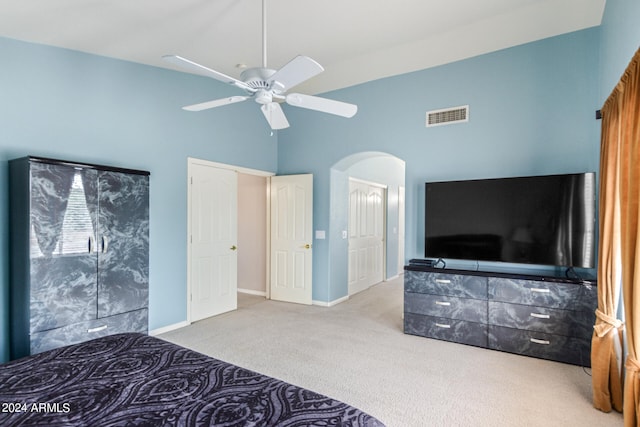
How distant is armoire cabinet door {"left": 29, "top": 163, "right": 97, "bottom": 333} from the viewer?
2.92 metres

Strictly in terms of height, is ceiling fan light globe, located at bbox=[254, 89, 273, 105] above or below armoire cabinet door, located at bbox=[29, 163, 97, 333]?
above

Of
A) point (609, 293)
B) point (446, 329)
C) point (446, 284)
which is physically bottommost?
point (446, 329)

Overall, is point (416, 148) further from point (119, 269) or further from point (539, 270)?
point (119, 269)

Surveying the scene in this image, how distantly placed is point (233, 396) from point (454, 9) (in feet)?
12.3

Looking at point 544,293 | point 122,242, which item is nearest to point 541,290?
point 544,293

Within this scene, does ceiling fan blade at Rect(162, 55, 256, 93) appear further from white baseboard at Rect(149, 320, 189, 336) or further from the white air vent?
white baseboard at Rect(149, 320, 189, 336)

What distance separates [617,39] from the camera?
2682 mm

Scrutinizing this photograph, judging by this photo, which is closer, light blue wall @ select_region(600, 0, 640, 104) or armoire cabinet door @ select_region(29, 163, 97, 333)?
light blue wall @ select_region(600, 0, 640, 104)

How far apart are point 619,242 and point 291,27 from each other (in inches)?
134

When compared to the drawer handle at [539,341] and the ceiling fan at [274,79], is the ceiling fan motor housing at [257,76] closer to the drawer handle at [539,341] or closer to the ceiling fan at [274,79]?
the ceiling fan at [274,79]

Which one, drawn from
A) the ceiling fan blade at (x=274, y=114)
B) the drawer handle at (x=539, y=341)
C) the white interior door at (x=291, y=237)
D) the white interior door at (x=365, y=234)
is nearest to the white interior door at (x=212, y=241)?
the white interior door at (x=291, y=237)

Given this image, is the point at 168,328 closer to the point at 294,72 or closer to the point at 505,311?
the point at 294,72

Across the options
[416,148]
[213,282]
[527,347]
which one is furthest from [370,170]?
[527,347]

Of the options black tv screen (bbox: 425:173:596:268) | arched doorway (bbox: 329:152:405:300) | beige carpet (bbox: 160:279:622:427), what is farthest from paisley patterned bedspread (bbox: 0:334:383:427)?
arched doorway (bbox: 329:152:405:300)
